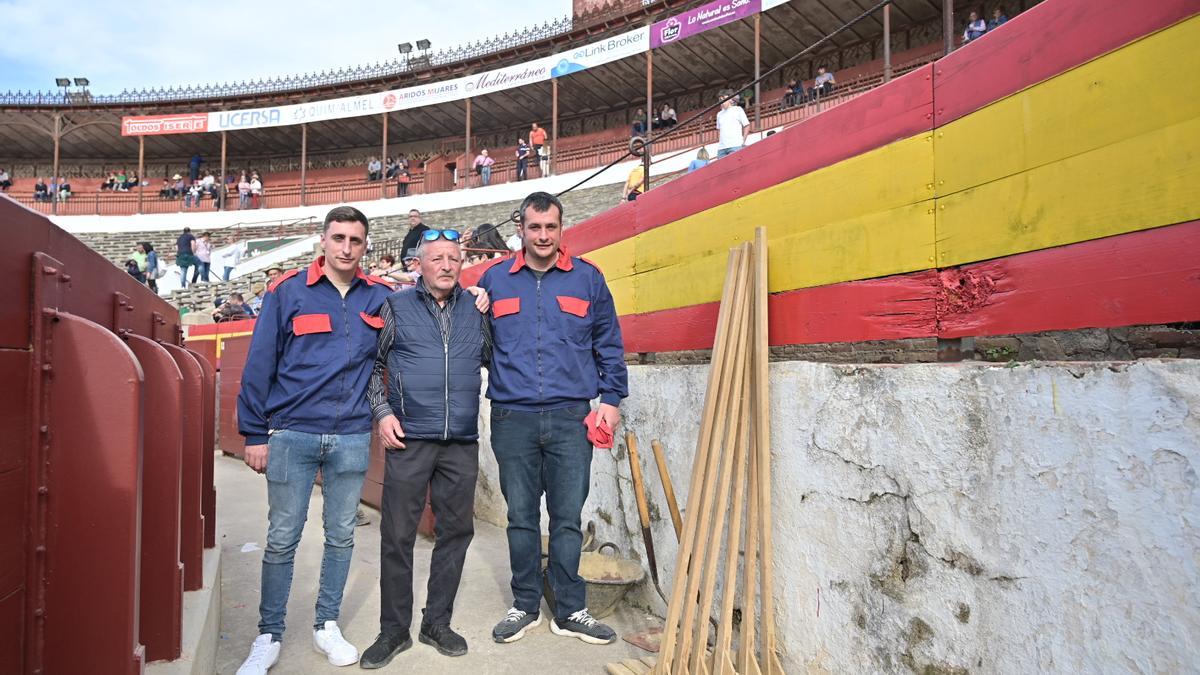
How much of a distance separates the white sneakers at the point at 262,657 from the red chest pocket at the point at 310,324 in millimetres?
1309

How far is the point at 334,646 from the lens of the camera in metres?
3.13

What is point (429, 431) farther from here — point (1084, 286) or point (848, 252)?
point (1084, 286)

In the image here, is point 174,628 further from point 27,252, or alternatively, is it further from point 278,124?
point 278,124

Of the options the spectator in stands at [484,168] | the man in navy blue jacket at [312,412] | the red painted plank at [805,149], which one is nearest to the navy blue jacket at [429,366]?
the man in navy blue jacket at [312,412]

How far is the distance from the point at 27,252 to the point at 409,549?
6.65ft

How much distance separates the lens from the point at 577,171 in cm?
2078

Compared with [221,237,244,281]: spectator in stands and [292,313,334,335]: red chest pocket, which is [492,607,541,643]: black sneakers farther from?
[221,237,244,281]: spectator in stands

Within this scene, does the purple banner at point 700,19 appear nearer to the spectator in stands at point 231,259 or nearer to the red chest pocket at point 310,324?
the spectator in stands at point 231,259

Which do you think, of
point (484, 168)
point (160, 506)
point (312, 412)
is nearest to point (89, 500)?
point (160, 506)

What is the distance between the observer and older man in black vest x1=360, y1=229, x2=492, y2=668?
3.17 meters

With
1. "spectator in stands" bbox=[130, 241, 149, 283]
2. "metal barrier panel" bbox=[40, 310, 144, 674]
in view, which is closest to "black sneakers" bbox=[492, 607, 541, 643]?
"metal barrier panel" bbox=[40, 310, 144, 674]

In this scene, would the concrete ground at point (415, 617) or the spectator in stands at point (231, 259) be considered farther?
the spectator in stands at point (231, 259)

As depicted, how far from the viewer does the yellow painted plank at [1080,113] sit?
157 centimetres

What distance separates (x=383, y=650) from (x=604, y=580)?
1067 mm
